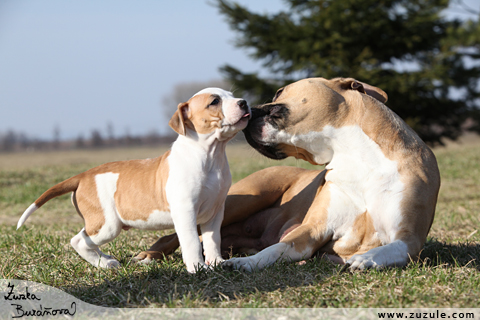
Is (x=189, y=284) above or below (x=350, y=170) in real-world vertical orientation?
below

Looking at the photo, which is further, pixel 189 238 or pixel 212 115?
pixel 212 115

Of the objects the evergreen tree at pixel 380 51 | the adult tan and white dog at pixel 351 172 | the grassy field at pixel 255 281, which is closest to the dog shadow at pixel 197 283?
the grassy field at pixel 255 281

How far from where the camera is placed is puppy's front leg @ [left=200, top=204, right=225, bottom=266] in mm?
3188

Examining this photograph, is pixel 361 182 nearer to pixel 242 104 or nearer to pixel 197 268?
pixel 242 104

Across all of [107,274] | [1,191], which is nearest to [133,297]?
[107,274]

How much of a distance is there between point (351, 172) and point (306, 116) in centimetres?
49

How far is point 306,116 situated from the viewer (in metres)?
3.16

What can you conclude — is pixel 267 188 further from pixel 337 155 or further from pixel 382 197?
pixel 382 197

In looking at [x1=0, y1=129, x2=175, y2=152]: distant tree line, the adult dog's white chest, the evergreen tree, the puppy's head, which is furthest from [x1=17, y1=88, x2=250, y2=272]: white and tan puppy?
[x1=0, y1=129, x2=175, y2=152]: distant tree line

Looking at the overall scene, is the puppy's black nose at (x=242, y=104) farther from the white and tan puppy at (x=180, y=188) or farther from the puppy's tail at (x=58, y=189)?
the puppy's tail at (x=58, y=189)

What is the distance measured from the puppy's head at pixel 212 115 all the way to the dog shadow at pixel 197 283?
907mm

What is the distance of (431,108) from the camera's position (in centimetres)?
1711

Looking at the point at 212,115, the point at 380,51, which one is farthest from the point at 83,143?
the point at 212,115

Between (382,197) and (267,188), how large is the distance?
120 centimetres
